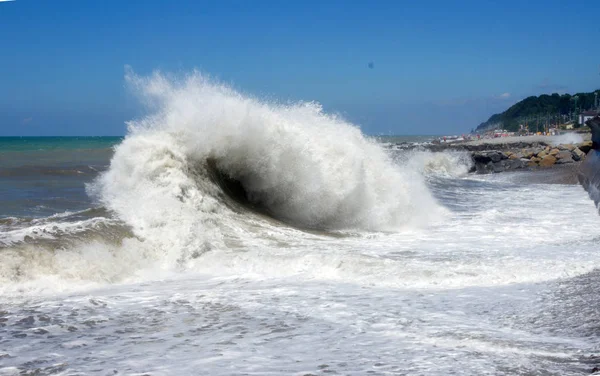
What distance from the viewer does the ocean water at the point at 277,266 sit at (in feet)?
14.8

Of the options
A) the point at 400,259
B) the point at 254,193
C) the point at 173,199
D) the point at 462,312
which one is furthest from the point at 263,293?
the point at 254,193

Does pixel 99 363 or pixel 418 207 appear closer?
pixel 99 363

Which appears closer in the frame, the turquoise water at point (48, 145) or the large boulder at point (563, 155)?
the large boulder at point (563, 155)

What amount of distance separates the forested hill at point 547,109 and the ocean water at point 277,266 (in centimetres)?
10769

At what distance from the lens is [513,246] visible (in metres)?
9.39

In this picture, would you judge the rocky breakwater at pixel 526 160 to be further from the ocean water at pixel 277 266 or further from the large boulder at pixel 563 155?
the ocean water at pixel 277 266

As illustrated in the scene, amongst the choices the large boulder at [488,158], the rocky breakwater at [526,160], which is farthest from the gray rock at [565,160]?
the large boulder at [488,158]

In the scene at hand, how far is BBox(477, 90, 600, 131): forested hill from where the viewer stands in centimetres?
12209

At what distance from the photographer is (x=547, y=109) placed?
5305 inches

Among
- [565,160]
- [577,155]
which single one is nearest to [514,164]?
[565,160]

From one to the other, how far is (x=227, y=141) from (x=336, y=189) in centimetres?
226

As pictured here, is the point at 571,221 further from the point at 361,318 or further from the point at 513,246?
the point at 361,318

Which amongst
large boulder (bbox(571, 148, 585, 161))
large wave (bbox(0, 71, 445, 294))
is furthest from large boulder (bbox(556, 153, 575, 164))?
large wave (bbox(0, 71, 445, 294))

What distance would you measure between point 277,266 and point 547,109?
138018mm
